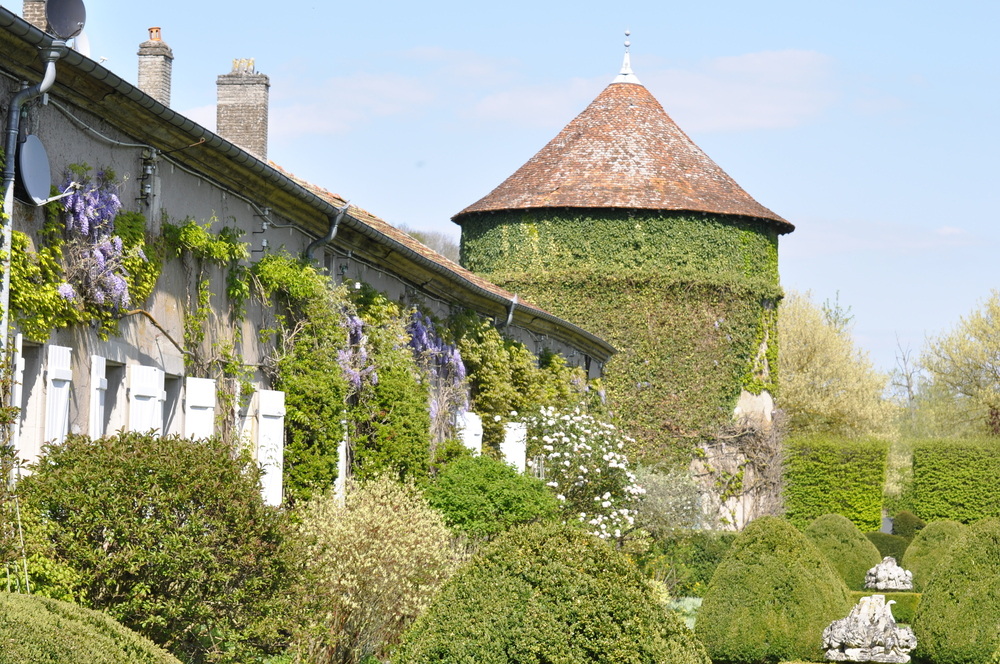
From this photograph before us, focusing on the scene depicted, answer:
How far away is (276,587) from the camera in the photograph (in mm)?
8484

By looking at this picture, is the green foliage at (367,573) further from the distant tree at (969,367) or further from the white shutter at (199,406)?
the distant tree at (969,367)

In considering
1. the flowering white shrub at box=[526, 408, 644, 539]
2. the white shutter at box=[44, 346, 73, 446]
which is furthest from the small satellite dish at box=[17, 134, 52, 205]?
the flowering white shrub at box=[526, 408, 644, 539]

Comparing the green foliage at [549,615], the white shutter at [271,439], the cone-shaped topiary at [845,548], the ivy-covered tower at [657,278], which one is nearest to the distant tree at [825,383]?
the ivy-covered tower at [657,278]

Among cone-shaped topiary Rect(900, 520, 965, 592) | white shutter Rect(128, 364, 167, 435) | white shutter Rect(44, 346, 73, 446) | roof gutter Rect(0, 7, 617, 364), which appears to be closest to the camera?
roof gutter Rect(0, 7, 617, 364)

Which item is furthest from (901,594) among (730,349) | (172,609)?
(172,609)

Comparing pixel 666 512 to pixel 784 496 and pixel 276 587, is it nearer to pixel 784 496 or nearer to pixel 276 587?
pixel 784 496

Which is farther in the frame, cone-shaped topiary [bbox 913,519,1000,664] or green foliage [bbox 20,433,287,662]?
cone-shaped topiary [bbox 913,519,1000,664]

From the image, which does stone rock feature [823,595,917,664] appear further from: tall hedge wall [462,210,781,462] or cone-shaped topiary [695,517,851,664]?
tall hedge wall [462,210,781,462]

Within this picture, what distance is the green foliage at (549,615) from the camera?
23.4 feet

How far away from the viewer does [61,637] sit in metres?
5.43

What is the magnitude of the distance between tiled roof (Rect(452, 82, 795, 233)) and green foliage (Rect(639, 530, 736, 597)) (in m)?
8.07

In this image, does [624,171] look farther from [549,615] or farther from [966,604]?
[549,615]

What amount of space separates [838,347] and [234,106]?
31928 millimetres

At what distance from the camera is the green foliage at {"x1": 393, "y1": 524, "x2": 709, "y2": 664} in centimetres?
714
